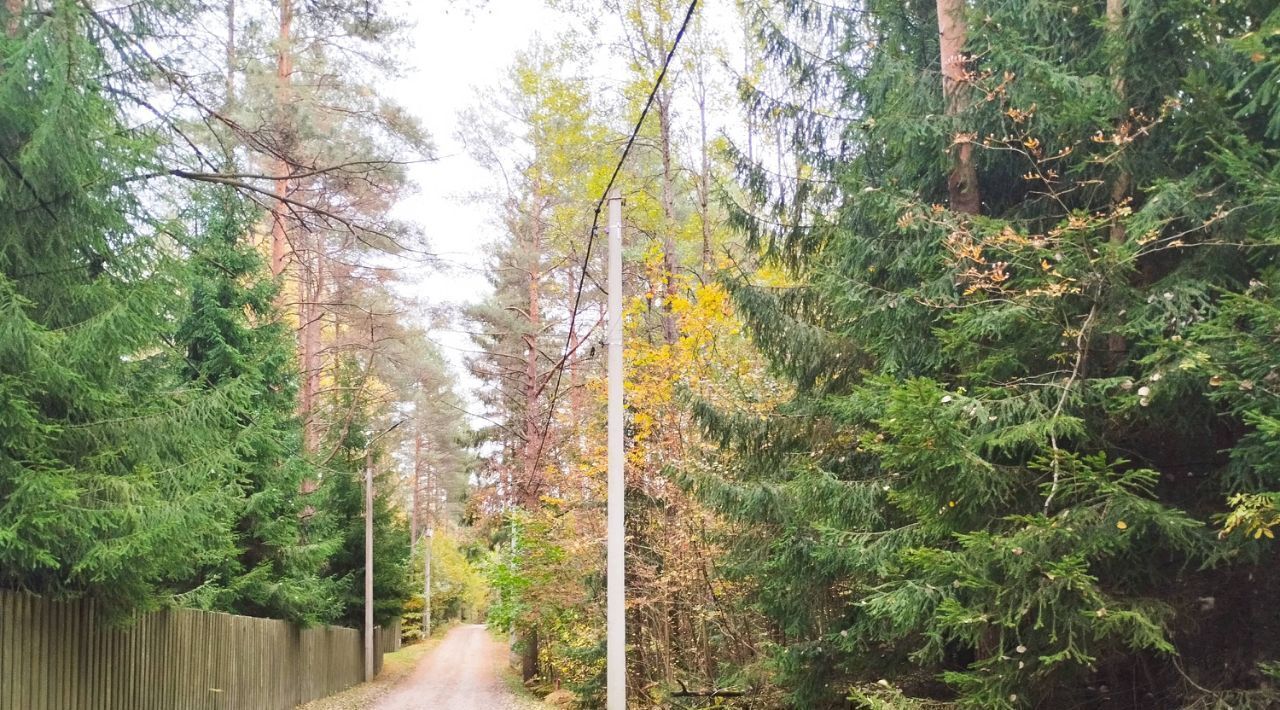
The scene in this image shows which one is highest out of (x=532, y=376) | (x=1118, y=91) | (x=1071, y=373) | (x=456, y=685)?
(x=532, y=376)

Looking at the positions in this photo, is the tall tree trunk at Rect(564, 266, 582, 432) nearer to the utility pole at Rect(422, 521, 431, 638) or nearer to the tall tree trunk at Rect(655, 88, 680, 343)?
the tall tree trunk at Rect(655, 88, 680, 343)

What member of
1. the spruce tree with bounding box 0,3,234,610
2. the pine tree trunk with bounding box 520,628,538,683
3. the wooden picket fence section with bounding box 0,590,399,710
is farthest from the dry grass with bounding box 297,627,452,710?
the spruce tree with bounding box 0,3,234,610

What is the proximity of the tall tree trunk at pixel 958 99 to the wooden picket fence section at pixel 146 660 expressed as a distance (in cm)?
768

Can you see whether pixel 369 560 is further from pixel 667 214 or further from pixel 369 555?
pixel 667 214

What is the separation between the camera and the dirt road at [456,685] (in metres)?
19.3

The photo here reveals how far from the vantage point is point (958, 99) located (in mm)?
6738

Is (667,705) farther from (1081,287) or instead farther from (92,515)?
(1081,287)

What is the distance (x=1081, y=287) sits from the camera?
5262 millimetres

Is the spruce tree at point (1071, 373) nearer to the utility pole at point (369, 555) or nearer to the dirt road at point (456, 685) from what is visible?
the dirt road at point (456, 685)

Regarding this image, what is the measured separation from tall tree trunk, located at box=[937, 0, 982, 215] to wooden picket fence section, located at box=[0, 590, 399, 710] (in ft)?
25.2

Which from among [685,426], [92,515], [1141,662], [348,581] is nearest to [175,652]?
[92,515]

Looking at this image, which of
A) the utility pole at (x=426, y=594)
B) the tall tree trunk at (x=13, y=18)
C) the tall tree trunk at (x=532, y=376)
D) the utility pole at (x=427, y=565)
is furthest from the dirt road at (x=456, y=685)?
the tall tree trunk at (x=13, y=18)

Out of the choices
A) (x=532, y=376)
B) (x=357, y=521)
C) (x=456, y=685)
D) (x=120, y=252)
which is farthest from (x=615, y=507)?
(x=357, y=521)

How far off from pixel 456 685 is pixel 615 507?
727 inches
